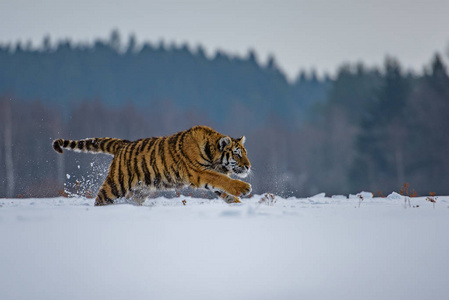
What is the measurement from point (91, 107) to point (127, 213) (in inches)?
1609

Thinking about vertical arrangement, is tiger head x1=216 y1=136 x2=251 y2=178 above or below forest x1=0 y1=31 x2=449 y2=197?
below

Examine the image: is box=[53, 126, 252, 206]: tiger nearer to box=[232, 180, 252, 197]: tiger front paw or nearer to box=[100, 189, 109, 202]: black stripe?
box=[100, 189, 109, 202]: black stripe

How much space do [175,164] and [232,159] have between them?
0.82m

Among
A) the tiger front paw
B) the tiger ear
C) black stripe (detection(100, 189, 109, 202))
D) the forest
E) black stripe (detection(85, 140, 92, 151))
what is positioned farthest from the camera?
the forest

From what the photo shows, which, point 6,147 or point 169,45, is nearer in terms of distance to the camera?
point 6,147

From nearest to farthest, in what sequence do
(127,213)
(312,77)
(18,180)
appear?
(127,213) < (18,180) < (312,77)

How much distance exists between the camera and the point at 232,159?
6695 mm

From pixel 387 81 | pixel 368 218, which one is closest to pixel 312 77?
pixel 387 81

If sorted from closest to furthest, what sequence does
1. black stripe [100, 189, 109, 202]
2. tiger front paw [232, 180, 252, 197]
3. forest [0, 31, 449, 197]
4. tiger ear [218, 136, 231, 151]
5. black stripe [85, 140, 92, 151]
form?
tiger front paw [232, 180, 252, 197]
tiger ear [218, 136, 231, 151]
black stripe [100, 189, 109, 202]
black stripe [85, 140, 92, 151]
forest [0, 31, 449, 197]

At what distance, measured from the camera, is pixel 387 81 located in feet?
127

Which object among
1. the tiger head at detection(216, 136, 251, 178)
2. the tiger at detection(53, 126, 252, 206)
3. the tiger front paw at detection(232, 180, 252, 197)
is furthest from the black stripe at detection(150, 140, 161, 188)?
the tiger front paw at detection(232, 180, 252, 197)

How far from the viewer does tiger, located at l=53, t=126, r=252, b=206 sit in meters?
6.59

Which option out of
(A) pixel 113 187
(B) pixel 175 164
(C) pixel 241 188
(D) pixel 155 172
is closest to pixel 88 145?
(A) pixel 113 187

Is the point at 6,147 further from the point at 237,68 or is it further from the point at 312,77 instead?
the point at 312,77
